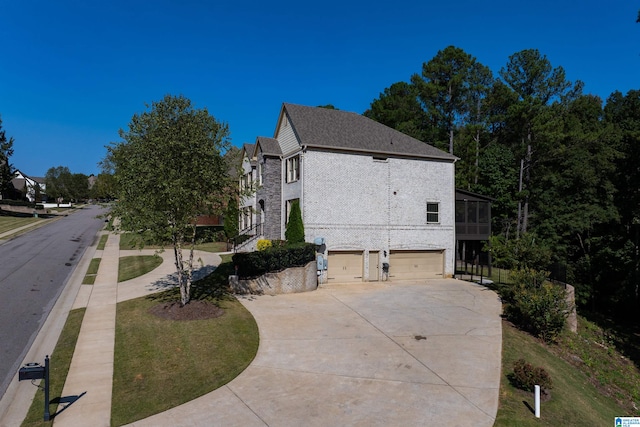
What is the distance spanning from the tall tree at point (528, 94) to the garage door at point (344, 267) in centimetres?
2430

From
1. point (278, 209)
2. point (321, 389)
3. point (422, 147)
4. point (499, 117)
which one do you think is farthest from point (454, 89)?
point (321, 389)

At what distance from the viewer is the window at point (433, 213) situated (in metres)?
25.8

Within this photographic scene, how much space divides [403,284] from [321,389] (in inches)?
579

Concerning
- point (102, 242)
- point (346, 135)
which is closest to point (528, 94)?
point (346, 135)

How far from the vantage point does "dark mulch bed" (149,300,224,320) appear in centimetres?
1456

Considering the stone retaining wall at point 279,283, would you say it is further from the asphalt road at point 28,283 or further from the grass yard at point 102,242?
the grass yard at point 102,242

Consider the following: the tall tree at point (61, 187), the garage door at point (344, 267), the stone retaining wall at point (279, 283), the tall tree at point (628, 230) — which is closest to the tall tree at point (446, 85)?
the tall tree at point (628, 230)

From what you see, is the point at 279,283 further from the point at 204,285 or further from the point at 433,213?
the point at 433,213

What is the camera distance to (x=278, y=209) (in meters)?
26.2

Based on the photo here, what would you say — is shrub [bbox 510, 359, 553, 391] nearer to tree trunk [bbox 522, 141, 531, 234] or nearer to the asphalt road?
the asphalt road

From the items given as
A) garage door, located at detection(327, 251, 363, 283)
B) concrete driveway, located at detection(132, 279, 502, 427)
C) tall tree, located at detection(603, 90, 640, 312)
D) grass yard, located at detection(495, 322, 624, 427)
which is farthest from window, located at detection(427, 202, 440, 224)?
tall tree, located at detection(603, 90, 640, 312)

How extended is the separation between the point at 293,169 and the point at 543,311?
15546 mm

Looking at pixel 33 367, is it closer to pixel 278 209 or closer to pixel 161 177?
pixel 161 177

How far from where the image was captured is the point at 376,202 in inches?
949
